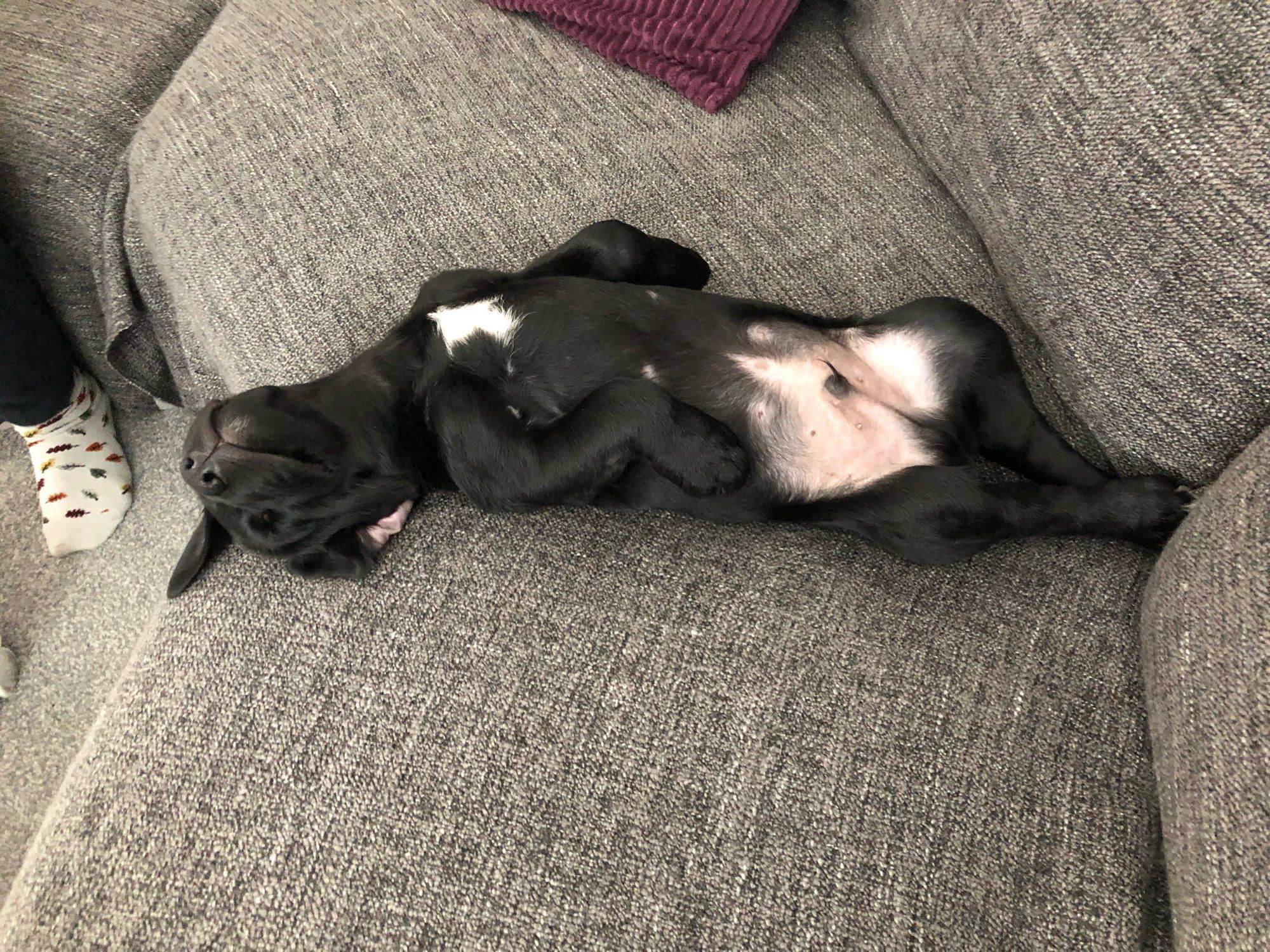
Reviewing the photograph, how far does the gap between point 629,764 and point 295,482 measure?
65 cm

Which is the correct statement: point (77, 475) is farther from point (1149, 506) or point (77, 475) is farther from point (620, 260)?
point (1149, 506)

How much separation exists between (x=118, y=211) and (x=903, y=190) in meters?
1.64

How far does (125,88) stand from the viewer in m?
1.71

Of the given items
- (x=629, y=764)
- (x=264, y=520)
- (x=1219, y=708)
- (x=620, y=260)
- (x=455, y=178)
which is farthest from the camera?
(x=455, y=178)

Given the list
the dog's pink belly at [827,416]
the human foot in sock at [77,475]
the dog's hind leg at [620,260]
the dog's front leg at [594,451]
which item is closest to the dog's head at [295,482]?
the dog's front leg at [594,451]

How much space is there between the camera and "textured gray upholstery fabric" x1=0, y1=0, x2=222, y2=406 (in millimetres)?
1606

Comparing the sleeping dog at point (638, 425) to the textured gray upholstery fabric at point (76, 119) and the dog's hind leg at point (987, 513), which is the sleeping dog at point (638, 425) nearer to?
the dog's hind leg at point (987, 513)

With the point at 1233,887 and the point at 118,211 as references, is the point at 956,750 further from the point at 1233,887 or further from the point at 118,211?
the point at 118,211

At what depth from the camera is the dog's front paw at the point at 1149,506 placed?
104 centimetres

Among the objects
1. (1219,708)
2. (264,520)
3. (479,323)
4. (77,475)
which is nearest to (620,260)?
(479,323)

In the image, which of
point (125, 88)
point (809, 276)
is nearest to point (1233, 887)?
point (809, 276)

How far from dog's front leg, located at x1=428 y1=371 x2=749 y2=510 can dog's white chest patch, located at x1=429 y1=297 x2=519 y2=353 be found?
0.13 metres

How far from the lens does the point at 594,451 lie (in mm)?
1118

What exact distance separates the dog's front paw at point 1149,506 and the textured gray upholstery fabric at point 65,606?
1.98 metres
